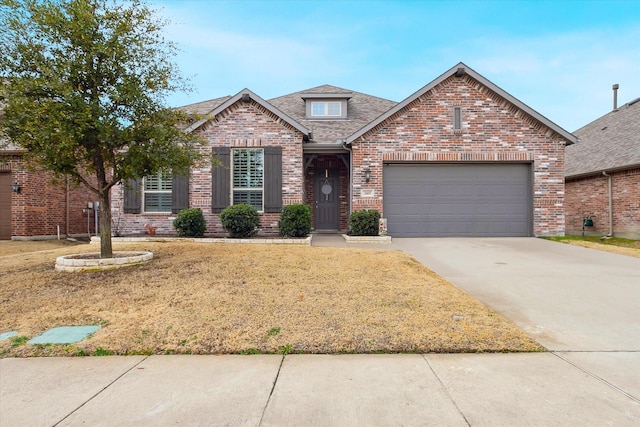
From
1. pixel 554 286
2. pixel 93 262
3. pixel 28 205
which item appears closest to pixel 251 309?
pixel 93 262

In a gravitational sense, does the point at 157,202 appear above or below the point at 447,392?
above

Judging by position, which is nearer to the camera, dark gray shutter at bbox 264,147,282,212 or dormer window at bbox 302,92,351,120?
dark gray shutter at bbox 264,147,282,212

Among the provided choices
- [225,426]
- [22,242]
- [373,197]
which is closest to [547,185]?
[373,197]

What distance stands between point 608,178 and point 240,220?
13.2 metres

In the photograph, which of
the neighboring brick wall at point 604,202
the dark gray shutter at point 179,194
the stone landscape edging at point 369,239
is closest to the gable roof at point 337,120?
the stone landscape edging at point 369,239

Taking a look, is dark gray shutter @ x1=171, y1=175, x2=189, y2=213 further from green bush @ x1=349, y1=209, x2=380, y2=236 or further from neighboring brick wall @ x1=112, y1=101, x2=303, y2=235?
green bush @ x1=349, y1=209, x2=380, y2=236

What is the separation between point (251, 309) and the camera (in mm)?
4227

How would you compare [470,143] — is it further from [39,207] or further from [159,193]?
[39,207]

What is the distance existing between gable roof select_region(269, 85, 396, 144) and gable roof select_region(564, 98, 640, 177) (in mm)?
8352

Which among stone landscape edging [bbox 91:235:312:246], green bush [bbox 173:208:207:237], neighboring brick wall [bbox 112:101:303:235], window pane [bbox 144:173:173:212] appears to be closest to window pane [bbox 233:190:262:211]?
neighboring brick wall [bbox 112:101:303:235]

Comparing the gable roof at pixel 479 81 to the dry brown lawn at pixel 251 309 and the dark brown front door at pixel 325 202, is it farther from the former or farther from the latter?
the dry brown lawn at pixel 251 309

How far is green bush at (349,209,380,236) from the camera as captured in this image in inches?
420

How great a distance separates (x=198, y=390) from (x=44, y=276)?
16.0 feet

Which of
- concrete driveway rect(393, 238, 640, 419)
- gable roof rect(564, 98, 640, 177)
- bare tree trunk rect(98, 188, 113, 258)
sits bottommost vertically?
concrete driveway rect(393, 238, 640, 419)
